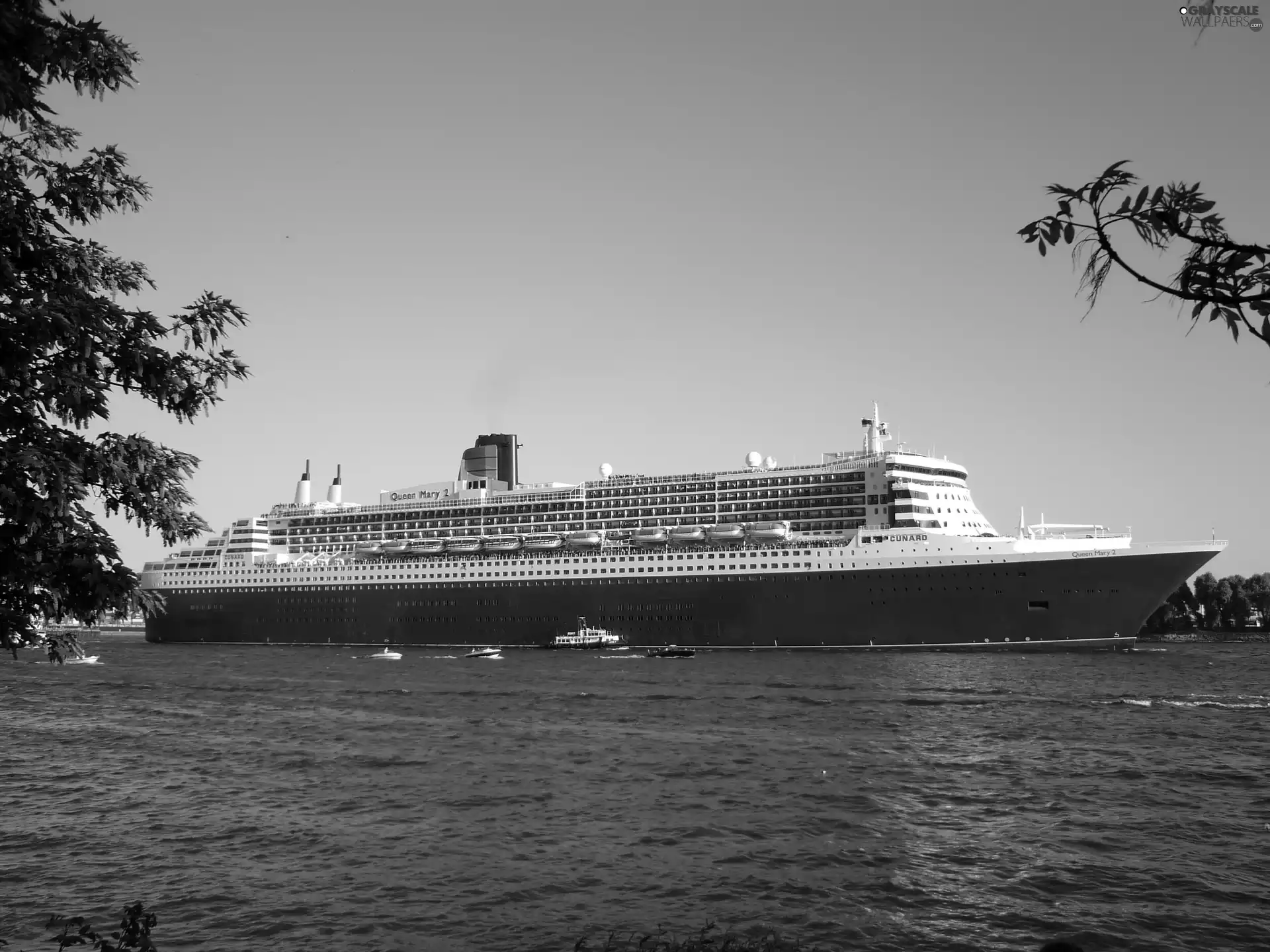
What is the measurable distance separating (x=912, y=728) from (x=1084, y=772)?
7420 mm

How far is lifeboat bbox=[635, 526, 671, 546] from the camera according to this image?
73.6m

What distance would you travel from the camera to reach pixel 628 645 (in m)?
71.1

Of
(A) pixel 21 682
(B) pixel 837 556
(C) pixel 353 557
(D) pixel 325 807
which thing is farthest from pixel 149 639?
(D) pixel 325 807

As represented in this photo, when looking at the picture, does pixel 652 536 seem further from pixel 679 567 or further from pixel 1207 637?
pixel 1207 637

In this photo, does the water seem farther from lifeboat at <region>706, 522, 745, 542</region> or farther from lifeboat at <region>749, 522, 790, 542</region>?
lifeboat at <region>706, 522, 745, 542</region>

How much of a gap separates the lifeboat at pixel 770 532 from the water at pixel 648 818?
26.9 m

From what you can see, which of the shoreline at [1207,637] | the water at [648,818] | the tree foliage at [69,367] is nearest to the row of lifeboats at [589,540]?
the water at [648,818]

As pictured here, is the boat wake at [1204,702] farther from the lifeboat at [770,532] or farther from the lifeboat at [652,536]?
the lifeboat at [652,536]

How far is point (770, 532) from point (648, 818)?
4910 cm

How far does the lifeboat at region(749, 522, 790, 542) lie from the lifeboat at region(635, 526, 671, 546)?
7280 mm

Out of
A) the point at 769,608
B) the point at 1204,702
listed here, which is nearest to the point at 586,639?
the point at 769,608

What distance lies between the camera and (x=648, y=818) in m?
20.6

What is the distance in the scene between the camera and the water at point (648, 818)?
14.8 meters

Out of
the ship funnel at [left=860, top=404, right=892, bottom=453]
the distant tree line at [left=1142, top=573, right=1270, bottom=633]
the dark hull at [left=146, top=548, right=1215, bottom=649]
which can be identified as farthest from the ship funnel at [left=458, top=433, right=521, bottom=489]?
the distant tree line at [left=1142, top=573, right=1270, bottom=633]
